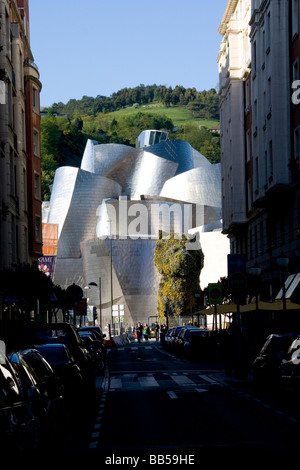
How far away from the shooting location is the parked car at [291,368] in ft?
53.5

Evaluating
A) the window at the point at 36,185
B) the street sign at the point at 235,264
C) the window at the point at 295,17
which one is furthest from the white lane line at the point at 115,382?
the window at the point at 36,185

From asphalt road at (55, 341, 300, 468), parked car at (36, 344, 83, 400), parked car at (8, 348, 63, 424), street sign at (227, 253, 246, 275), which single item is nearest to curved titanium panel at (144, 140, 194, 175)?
street sign at (227, 253, 246, 275)

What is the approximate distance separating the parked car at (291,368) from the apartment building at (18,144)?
23786mm

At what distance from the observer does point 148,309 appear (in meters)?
109

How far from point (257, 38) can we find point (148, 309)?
64.5 m

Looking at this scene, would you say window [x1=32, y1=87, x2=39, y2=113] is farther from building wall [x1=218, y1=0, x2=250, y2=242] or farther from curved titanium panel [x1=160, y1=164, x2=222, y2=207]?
curved titanium panel [x1=160, y1=164, x2=222, y2=207]

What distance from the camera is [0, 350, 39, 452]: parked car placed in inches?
263

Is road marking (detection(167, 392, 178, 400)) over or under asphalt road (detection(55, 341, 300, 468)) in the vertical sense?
under

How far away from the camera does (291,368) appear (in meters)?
16.7

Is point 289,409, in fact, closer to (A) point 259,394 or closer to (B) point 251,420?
(B) point 251,420

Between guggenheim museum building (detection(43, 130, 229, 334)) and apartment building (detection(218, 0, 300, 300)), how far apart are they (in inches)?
1384

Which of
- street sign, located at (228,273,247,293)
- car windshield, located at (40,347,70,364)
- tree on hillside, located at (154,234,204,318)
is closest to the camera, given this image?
car windshield, located at (40,347,70,364)

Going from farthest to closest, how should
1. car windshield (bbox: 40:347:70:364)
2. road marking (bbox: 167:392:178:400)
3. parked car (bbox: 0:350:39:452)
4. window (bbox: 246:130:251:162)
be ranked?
window (bbox: 246:130:251:162) → road marking (bbox: 167:392:178:400) → car windshield (bbox: 40:347:70:364) → parked car (bbox: 0:350:39:452)

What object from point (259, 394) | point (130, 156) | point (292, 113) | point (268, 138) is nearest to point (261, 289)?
point (268, 138)
